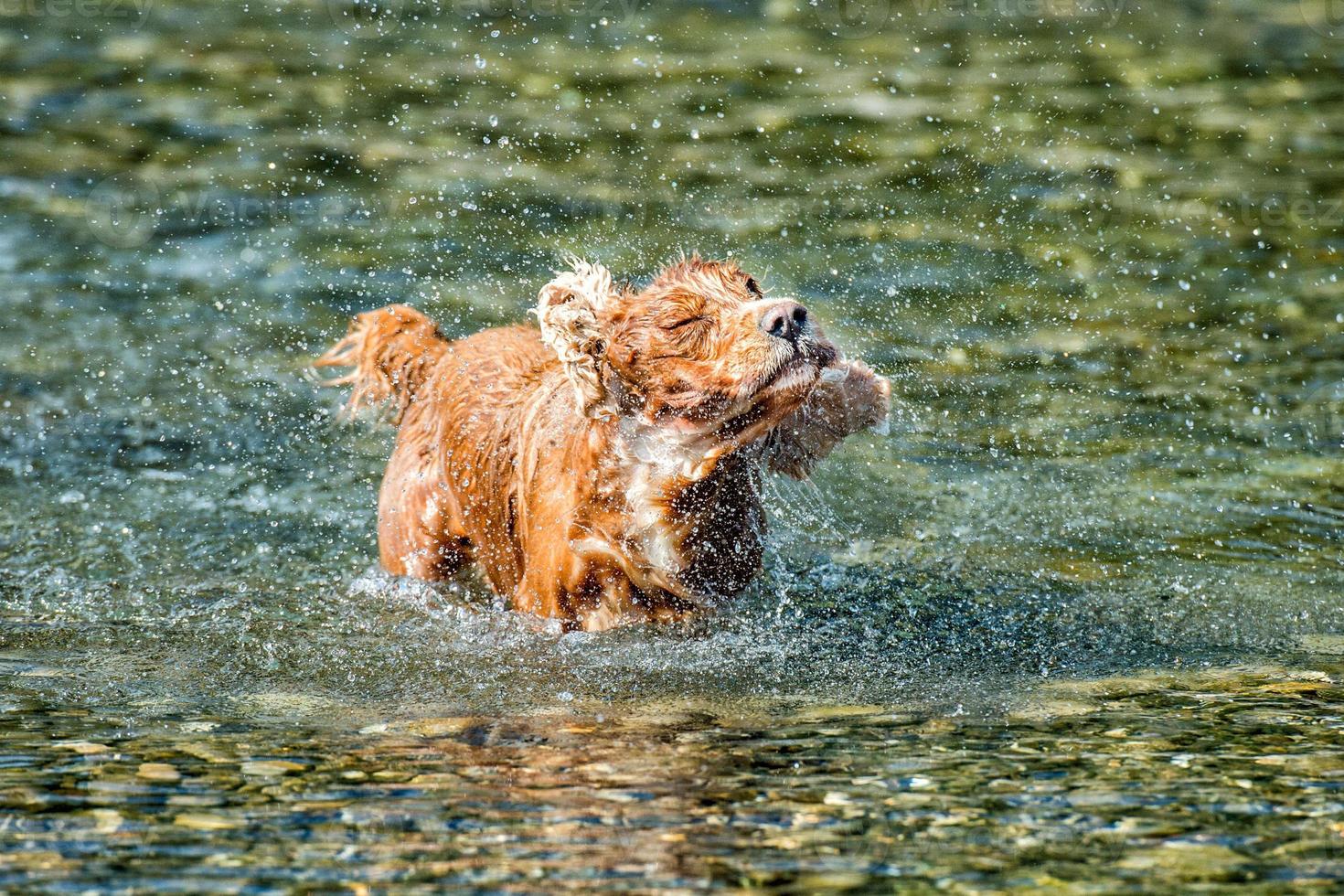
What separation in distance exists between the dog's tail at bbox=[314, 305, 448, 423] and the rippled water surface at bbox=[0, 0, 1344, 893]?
0.85 metres

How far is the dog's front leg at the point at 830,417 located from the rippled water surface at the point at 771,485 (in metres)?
0.62

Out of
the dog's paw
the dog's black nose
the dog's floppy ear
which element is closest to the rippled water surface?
the dog's paw

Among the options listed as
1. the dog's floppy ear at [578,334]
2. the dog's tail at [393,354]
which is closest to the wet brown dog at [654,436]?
the dog's floppy ear at [578,334]

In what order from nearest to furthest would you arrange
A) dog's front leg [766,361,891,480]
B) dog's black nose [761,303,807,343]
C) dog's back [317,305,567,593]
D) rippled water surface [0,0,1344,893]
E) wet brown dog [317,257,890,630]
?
1. rippled water surface [0,0,1344,893]
2. dog's black nose [761,303,807,343]
3. wet brown dog [317,257,890,630]
4. dog's front leg [766,361,891,480]
5. dog's back [317,305,567,593]

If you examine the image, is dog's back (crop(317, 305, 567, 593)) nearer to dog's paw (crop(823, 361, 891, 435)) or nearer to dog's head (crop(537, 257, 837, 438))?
dog's head (crop(537, 257, 837, 438))

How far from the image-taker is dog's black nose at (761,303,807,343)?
19.4ft

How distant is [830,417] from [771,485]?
545mm

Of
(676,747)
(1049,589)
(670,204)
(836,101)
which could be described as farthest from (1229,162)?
(676,747)

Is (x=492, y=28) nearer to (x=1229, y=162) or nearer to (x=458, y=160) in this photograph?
(x=458, y=160)

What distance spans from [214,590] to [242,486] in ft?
5.01

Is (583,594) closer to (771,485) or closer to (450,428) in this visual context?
(771,485)

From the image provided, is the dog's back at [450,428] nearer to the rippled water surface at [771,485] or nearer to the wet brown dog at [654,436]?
the wet brown dog at [654,436]

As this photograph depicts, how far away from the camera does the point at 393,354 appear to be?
8.10 metres

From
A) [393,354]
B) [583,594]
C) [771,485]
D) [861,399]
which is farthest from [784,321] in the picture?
[393,354]
